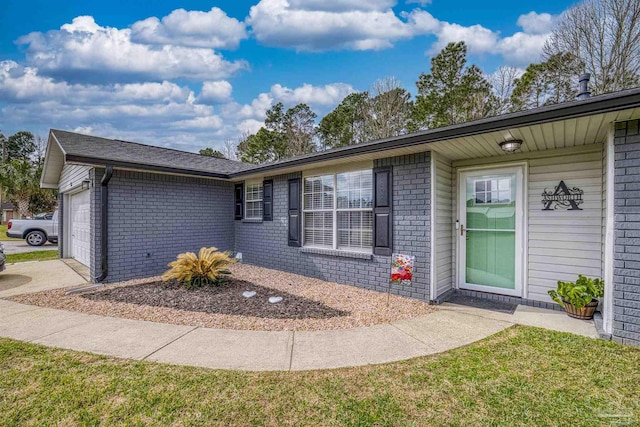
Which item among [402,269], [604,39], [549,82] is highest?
[604,39]

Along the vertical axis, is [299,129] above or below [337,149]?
above

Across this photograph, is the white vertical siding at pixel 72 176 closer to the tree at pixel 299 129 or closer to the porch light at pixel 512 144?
the porch light at pixel 512 144

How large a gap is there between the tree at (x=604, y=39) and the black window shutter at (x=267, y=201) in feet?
41.4

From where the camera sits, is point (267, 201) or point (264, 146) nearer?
point (267, 201)

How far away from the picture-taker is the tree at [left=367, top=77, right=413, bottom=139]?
16.6m

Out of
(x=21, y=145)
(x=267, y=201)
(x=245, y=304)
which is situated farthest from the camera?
(x=21, y=145)

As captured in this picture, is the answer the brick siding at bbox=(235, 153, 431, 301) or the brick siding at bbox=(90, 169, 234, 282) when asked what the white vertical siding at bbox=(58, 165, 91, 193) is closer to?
the brick siding at bbox=(90, 169, 234, 282)

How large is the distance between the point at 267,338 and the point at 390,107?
1624 cm

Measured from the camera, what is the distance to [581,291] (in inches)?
152

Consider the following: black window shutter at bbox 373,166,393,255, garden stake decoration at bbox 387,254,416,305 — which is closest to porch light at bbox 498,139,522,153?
black window shutter at bbox 373,166,393,255

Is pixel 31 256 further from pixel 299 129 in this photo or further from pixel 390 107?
pixel 390 107

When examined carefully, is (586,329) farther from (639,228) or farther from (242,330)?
(242,330)

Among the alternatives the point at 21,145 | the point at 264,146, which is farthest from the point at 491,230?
the point at 21,145

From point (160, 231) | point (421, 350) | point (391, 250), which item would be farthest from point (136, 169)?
point (421, 350)
